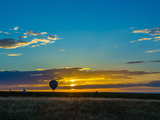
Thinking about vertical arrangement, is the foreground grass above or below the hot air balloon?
below

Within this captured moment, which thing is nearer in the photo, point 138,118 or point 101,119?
point 101,119

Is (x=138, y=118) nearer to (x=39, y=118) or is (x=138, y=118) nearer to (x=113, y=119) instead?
(x=113, y=119)

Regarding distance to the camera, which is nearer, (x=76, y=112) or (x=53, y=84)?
(x=76, y=112)

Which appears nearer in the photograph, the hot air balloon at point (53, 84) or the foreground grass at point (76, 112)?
the foreground grass at point (76, 112)

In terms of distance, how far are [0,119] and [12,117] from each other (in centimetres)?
89

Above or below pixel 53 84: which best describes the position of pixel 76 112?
below

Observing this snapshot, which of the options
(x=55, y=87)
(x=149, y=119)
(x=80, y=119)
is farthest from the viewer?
(x=55, y=87)

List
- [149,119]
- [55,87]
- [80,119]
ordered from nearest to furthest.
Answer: [80,119] < [149,119] < [55,87]

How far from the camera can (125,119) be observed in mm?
15406

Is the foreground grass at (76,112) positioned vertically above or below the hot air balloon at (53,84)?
below

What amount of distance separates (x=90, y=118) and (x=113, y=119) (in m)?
1.55

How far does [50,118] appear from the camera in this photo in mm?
15430

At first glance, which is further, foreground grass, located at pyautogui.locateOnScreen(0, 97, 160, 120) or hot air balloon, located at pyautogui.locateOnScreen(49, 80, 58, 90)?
hot air balloon, located at pyautogui.locateOnScreen(49, 80, 58, 90)

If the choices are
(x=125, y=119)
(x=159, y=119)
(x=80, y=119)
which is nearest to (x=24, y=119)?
(x=80, y=119)
